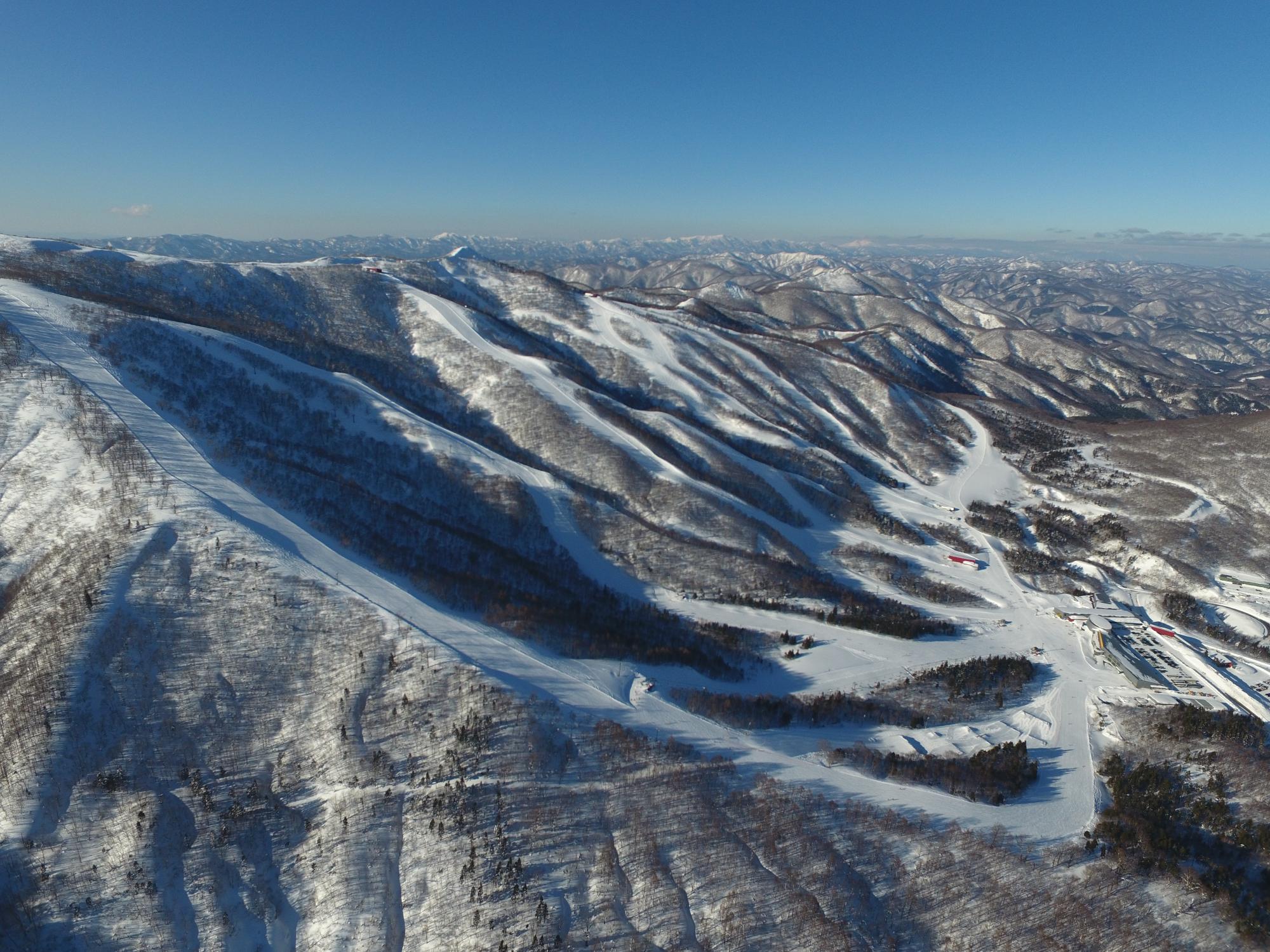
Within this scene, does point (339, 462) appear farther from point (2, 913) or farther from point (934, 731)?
point (934, 731)

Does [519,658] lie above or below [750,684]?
above

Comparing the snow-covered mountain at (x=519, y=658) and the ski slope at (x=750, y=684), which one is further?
the ski slope at (x=750, y=684)

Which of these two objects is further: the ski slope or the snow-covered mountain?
the ski slope

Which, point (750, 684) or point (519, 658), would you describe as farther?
point (750, 684)

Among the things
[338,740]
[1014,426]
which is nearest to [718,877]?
[338,740]
